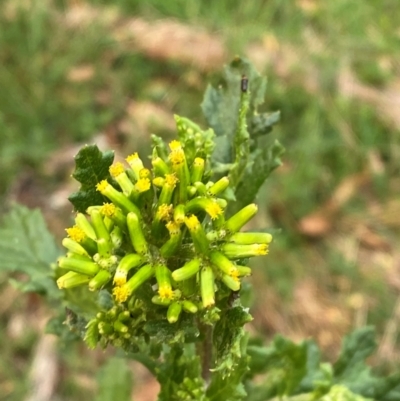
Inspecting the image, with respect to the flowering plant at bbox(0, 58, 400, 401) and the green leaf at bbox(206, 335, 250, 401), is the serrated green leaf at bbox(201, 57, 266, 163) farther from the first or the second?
the green leaf at bbox(206, 335, 250, 401)

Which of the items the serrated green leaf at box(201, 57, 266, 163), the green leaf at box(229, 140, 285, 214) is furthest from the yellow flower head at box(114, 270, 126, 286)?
the serrated green leaf at box(201, 57, 266, 163)

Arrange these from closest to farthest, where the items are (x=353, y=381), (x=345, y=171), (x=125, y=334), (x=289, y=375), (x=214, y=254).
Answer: (x=214, y=254), (x=125, y=334), (x=289, y=375), (x=353, y=381), (x=345, y=171)

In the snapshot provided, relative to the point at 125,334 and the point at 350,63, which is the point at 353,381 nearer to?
the point at 125,334

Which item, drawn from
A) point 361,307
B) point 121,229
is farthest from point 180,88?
point 121,229

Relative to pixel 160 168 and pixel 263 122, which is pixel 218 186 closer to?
pixel 160 168

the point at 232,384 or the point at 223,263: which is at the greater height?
the point at 223,263

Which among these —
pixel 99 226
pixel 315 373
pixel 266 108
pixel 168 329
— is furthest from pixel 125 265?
pixel 266 108
